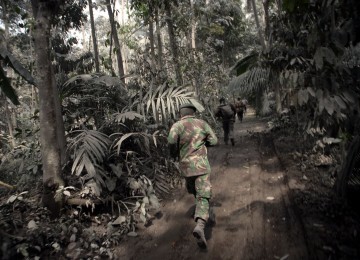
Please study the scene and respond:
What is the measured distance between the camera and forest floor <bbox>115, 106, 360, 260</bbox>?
3879mm

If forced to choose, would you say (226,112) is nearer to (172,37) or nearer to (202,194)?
(172,37)

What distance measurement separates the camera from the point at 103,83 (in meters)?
6.89

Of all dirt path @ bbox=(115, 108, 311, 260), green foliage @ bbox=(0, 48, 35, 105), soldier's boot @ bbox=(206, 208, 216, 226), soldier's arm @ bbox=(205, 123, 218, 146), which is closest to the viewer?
green foliage @ bbox=(0, 48, 35, 105)

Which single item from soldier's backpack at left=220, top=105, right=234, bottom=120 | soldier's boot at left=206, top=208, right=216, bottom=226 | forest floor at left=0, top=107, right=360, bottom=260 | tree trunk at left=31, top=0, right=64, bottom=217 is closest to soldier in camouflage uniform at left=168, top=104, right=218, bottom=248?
soldier's boot at left=206, top=208, right=216, bottom=226

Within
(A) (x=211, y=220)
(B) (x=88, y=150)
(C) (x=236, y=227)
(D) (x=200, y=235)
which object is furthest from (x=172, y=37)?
(D) (x=200, y=235)

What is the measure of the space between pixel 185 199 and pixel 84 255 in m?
2.36

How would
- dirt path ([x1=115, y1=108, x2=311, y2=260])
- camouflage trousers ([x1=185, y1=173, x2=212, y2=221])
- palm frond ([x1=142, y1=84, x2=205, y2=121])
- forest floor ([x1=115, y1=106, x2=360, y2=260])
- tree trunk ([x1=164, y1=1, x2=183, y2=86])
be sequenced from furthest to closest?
1. tree trunk ([x1=164, y1=1, x2=183, y2=86])
2. palm frond ([x1=142, y1=84, x2=205, y2=121])
3. camouflage trousers ([x1=185, y1=173, x2=212, y2=221])
4. dirt path ([x1=115, y1=108, x2=311, y2=260])
5. forest floor ([x1=115, y1=106, x2=360, y2=260])

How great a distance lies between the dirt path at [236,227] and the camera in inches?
157

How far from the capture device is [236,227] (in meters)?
4.62

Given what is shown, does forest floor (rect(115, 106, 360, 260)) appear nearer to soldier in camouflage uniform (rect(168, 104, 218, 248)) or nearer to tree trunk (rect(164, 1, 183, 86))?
soldier in camouflage uniform (rect(168, 104, 218, 248))

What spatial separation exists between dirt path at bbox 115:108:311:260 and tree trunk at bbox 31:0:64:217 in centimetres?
142

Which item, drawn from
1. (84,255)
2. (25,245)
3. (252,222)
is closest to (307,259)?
(252,222)

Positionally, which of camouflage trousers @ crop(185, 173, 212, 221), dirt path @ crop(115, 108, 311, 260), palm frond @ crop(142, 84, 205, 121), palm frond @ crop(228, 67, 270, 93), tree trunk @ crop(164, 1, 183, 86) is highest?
tree trunk @ crop(164, 1, 183, 86)

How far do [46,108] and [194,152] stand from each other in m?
2.46
